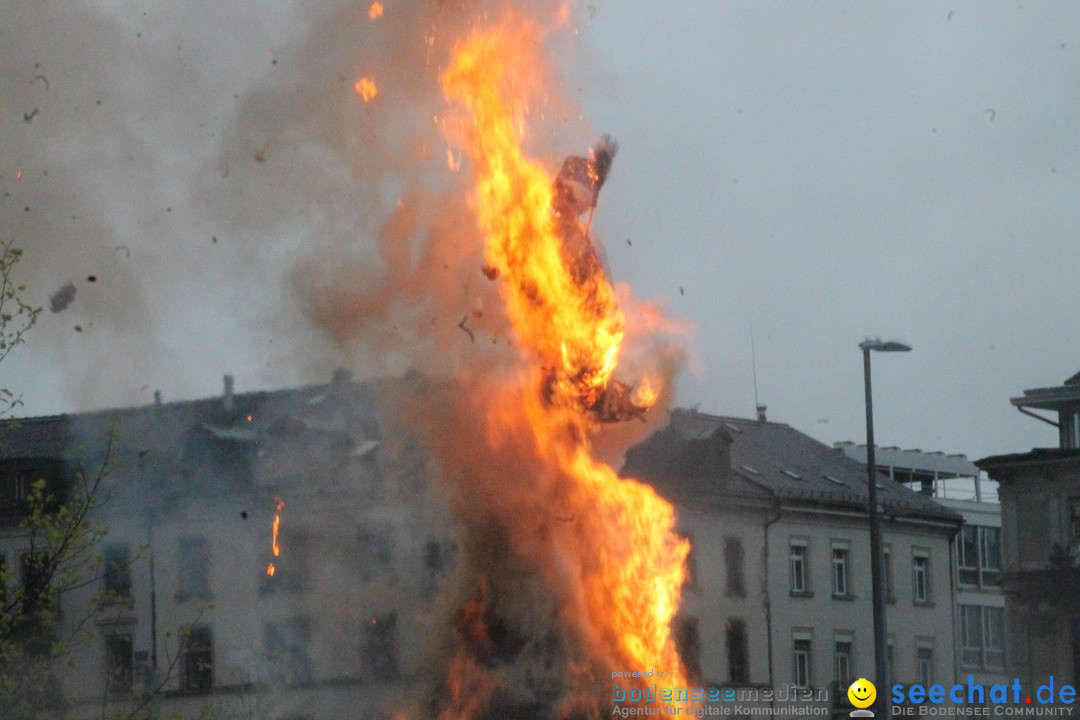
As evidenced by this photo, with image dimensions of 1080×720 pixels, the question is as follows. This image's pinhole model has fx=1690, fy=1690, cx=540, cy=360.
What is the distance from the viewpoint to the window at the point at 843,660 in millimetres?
54906

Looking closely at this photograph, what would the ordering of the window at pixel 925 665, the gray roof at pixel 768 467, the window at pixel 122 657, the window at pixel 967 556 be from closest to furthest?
the window at pixel 122 657 < the gray roof at pixel 768 467 < the window at pixel 925 665 < the window at pixel 967 556

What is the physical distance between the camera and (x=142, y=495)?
43156 mm

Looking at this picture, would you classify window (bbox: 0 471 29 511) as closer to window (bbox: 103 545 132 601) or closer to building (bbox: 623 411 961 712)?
window (bbox: 103 545 132 601)

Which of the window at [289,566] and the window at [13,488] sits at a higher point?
the window at [13,488]

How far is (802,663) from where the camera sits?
5409 cm

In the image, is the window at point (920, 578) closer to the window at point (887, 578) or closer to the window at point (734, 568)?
the window at point (887, 578)

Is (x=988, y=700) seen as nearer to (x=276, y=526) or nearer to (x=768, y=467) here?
(x=768, y=467)

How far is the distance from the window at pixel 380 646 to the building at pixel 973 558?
104 feet

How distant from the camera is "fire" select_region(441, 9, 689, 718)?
2667 centimetres

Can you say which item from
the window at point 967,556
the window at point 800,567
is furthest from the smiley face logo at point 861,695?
the window at point 967,556

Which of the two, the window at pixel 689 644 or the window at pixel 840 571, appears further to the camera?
the window at pixel 840 571

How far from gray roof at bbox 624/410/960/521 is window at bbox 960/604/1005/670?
29.0ft

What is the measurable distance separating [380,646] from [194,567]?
6.56 meters

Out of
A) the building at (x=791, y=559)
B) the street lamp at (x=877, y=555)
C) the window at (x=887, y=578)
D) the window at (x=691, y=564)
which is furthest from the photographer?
the window at (x=887, y=578)
